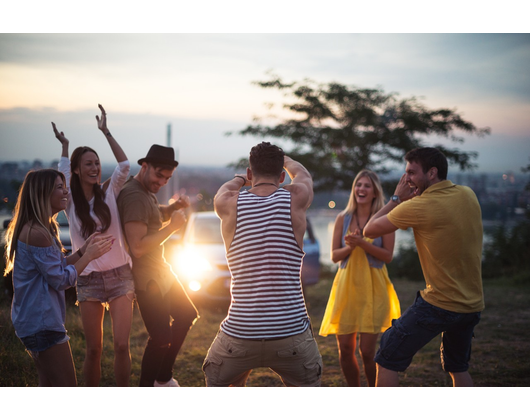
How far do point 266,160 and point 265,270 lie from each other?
25.6 inches

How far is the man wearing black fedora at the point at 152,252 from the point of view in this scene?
3889 millimetres

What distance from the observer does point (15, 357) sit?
15.3 ft

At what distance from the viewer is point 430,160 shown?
345 cm

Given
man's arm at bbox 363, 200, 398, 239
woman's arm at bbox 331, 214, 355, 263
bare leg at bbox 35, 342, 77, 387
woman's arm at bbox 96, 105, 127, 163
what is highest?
woman's arm at bbox 96, 105, 127, 163

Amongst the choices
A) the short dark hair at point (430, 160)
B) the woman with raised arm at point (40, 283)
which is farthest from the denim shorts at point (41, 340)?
the short dark hair at point (430, 160)

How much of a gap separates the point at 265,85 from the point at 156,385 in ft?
40.9

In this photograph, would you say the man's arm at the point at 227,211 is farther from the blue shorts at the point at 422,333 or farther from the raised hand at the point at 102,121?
the raised hand at the point at 102,121

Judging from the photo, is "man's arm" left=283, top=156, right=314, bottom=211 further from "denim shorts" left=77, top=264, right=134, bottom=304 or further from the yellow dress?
"denim shorts" left=77, top=264, right=134, bottom=304

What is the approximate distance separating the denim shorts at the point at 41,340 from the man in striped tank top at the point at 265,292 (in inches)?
39.6

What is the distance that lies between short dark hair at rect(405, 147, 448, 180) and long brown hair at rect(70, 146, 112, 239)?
95.8 inches

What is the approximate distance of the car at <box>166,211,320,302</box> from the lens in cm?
830

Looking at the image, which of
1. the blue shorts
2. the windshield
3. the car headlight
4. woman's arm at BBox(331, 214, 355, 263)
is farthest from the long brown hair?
the windshield
